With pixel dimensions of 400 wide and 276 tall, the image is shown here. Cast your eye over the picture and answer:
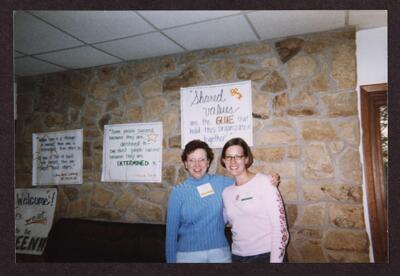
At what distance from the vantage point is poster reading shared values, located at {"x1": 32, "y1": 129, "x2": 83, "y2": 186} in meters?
2.65

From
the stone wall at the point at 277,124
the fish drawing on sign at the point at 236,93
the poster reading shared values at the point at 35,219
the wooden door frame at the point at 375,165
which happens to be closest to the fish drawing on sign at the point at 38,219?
the poster reading shared values at the point at 35,219

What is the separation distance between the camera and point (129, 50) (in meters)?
2.32

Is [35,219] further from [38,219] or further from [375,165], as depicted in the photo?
[375,165]

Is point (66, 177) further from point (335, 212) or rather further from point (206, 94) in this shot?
point (335, 212)

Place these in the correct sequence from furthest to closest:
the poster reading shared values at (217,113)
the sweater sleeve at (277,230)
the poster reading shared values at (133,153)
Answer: the poster reading shared values at (133,153) → the poster reading shared values at (217,113) → the sweater sleeve at (277,230)

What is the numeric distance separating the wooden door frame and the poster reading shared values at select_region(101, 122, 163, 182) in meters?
1.52

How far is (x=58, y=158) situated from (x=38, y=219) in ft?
1.99

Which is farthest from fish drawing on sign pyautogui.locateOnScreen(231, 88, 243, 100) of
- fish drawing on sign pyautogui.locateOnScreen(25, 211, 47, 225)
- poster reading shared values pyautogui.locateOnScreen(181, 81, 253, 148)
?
fish drawing on sign pyautogui.locateOnScreen(25, 211, 47, 225)

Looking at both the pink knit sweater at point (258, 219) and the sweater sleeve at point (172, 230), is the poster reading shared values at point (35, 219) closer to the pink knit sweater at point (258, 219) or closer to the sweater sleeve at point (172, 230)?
the sweater sleeve at point (172, 230)

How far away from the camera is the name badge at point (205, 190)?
5.98ft

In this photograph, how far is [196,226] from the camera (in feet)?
5.76

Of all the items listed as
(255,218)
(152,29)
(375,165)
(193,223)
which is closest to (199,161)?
(193,223)

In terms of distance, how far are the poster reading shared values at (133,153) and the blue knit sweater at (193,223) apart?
621 millimetres

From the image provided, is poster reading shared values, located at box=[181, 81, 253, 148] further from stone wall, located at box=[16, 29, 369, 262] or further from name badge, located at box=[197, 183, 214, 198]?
name badge, located at box=[197, 183, 214, 198]
